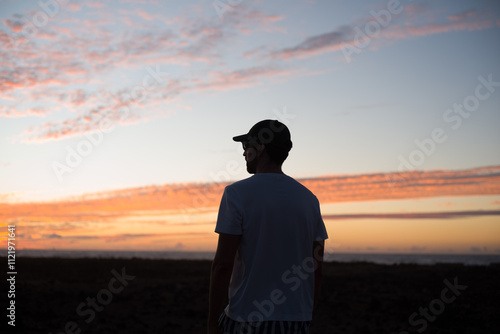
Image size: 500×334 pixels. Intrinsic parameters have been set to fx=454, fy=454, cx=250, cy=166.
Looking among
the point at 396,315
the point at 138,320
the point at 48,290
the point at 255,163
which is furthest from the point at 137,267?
the point at 255,163

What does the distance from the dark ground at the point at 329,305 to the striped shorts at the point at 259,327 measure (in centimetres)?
1105

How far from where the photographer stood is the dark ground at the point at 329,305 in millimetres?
13055

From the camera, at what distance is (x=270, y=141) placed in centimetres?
287

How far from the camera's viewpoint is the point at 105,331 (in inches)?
498

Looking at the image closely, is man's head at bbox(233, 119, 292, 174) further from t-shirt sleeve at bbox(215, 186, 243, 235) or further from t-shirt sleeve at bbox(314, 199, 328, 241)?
t-shirt sleeve at bbox(314, 199, 328, 241)

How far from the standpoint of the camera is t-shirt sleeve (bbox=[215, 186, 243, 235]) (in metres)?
2.70

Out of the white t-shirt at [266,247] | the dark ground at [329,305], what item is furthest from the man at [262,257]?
the dark ground at [329,305]

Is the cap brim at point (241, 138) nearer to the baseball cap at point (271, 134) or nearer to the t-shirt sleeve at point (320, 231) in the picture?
the baseball cap at point (271, 134)

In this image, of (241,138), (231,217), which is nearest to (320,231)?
(231,217)

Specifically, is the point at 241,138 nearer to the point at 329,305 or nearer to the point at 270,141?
the point at 270,141

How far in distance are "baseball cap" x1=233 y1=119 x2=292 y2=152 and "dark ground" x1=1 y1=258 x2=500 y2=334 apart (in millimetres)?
11382

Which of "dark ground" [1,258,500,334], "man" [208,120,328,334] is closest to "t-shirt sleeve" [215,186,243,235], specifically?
"man" [208,120,328,334]

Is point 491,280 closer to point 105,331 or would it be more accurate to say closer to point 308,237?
point 105,331

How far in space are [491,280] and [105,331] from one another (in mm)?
13914
